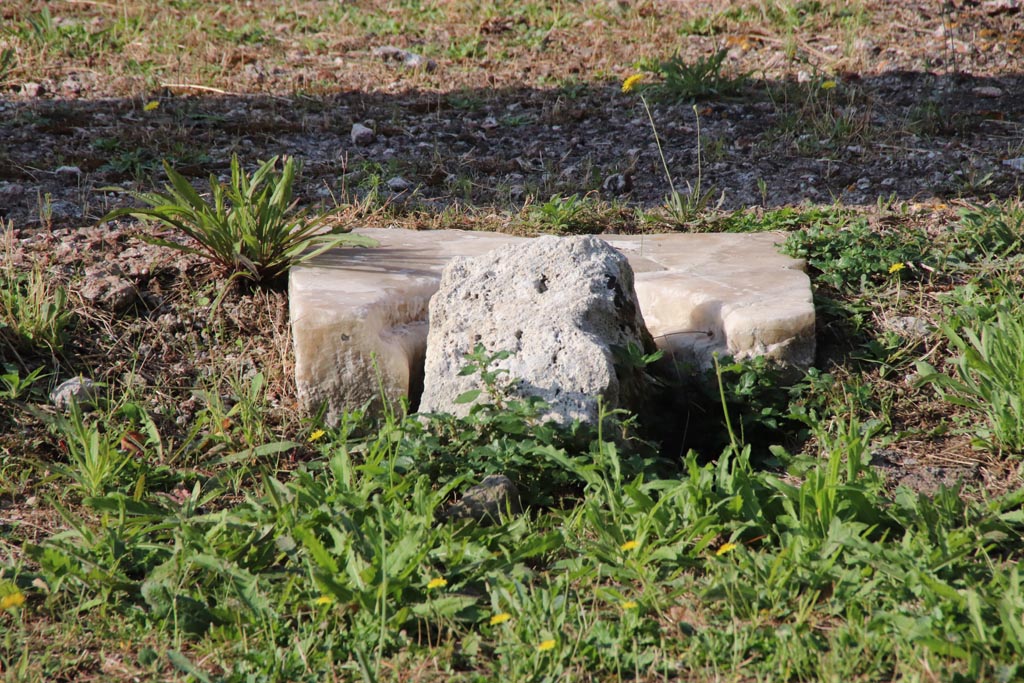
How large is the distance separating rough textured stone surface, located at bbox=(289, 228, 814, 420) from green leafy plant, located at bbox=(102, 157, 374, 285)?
10cm

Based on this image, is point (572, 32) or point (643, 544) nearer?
point (643, 544)

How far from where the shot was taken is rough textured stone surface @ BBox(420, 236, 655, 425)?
2.93 meters

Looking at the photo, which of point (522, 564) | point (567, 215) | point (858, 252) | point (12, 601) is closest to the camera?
point (12, 601)

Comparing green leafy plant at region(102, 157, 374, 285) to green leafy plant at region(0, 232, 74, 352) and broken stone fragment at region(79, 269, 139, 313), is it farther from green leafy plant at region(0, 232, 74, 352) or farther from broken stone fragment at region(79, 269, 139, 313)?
green leafy plant at region(0, 232, 74, 352)

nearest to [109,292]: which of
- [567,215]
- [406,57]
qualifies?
[567,215]

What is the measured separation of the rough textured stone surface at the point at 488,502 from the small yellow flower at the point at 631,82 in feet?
12.6

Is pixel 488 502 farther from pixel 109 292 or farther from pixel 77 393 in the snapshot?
pixel 109 292

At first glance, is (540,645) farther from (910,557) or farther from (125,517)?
(125,517)

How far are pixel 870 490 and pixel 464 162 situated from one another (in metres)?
3.49

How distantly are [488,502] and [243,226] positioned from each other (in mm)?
1502

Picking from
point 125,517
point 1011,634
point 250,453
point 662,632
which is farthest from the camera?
point 250,453

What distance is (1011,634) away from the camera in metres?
2.00

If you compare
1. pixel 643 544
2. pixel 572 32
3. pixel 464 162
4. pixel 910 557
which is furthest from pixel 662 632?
pixel 572 32

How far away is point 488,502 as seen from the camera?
2.67 meters
